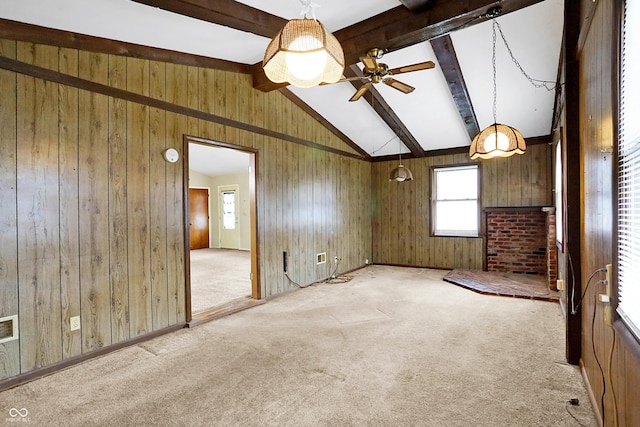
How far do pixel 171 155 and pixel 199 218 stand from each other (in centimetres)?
758

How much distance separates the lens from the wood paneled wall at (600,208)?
138 centimetres

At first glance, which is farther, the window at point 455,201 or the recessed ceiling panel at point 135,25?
the window at point 455,201

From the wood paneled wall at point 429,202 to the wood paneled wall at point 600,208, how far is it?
155 inches

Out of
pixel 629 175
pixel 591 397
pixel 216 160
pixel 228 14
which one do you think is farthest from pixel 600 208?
pixel 216 160

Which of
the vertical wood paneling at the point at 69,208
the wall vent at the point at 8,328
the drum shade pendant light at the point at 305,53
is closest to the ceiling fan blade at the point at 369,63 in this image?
the drum shade pendant light at the point at 305,53

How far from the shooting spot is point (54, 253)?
259 cm

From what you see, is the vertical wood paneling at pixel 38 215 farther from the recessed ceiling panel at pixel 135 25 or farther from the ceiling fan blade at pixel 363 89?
the ceiling fan blade at pixel 363 89

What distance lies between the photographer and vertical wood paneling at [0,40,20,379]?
2332mm

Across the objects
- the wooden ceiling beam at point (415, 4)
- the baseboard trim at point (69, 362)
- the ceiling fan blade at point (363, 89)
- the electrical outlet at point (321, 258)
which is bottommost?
the baseboard trim at point (69, 362)

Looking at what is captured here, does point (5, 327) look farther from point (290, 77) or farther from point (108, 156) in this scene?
point (290, 77)

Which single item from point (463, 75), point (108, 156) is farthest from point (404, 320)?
point (108, 156)

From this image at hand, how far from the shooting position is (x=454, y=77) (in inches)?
159

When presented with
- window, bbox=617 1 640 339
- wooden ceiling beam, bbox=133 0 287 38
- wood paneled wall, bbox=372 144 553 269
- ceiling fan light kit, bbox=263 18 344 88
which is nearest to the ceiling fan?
wooden ceiling beam, bbox=133 0 287 38

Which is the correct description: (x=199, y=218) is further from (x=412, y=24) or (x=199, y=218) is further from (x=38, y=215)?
(x=412, y=24)
